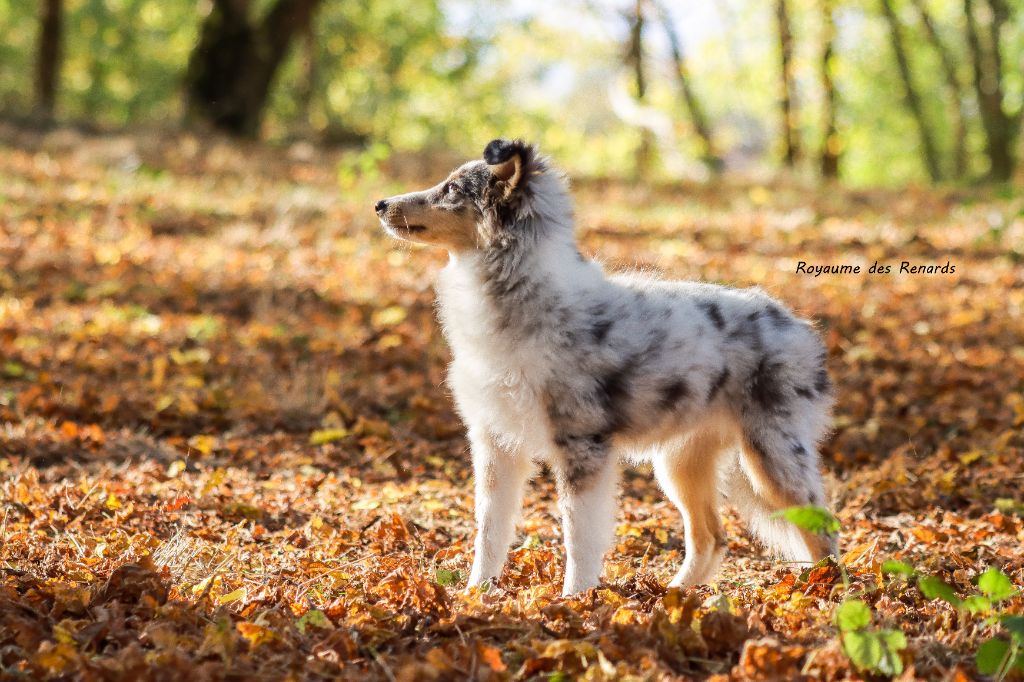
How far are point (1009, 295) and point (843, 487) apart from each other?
20.0ft

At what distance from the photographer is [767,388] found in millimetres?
5195

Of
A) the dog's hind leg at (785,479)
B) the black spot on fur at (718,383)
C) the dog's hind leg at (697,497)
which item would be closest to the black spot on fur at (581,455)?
the black spot on fur at (718,383)

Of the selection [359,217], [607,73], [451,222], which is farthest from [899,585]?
[607,73]

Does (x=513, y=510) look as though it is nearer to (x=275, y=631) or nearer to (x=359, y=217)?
(x=275, y=631)

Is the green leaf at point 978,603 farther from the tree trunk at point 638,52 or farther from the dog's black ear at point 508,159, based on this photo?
the tree trunk at point 638,52

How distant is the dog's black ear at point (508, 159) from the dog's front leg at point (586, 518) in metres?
1.41

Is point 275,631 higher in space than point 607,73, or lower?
lower

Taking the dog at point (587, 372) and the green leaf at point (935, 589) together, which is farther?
the dog at point (587, 372)

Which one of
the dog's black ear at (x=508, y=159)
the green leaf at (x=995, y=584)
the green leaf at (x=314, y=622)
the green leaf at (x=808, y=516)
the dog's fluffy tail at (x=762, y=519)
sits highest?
the dog's black ear at (x=508, y=159)

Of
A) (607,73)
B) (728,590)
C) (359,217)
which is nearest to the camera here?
(728,590)

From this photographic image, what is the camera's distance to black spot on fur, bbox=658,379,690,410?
16.1ft

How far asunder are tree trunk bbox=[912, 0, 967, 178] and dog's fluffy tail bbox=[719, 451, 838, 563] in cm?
2440

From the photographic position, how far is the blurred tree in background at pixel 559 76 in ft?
72.8

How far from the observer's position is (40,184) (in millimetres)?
15484
